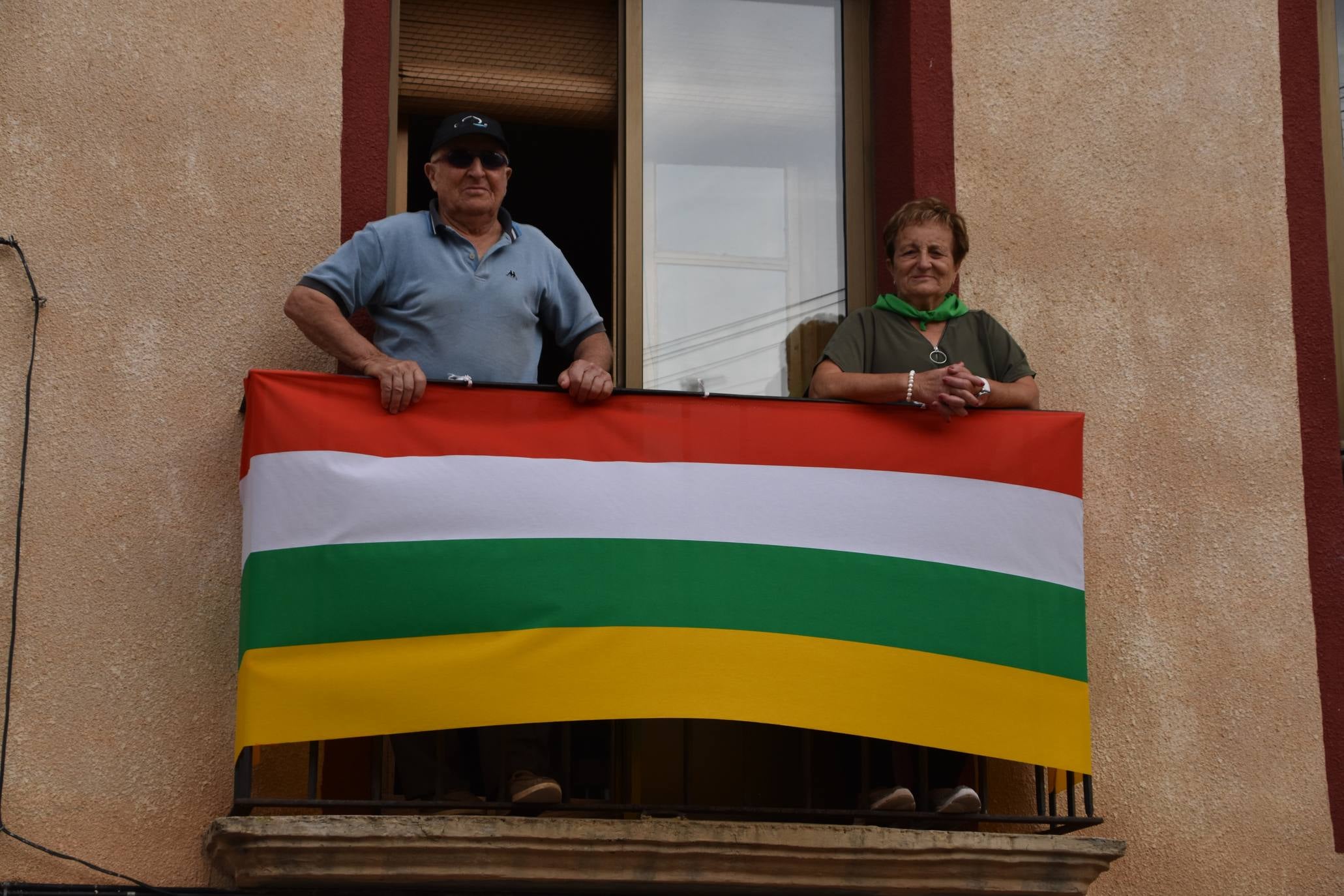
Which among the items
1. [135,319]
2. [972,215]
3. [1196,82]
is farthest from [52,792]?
[1196,82]

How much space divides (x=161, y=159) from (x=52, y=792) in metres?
1.95

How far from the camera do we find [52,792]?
5266 millimetres

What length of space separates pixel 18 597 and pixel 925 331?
280 cm

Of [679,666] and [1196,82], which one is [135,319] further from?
[1196,82]

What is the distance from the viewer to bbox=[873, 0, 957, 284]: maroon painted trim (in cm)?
636

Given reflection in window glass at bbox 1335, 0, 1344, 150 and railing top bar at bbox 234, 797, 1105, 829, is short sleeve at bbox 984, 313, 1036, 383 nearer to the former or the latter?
railing top bar at bbox 234, 797, 1105, 829

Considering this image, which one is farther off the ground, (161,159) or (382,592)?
(161,159)

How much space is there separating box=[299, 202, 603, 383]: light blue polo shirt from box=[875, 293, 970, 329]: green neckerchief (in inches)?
43.4

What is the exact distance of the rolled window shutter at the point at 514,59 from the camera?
21.6ft

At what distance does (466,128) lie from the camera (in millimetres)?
5645

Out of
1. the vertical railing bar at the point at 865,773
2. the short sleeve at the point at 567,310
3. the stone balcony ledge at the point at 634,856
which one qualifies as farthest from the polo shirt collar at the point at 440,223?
the vertical railing bar at the point at 865,773

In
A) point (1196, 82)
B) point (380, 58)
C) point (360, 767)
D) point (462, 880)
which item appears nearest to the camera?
point (462, 880)

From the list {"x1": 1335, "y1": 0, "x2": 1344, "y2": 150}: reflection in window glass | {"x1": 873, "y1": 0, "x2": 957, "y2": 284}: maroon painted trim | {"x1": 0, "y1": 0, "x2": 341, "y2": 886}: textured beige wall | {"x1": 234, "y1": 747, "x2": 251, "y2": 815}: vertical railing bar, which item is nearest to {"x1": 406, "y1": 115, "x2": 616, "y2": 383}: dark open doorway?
{"x1": 0, "y1": 0, "x2": 341, "y2": 886}: textured beige wall

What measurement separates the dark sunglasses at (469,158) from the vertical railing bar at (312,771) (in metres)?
1.75
